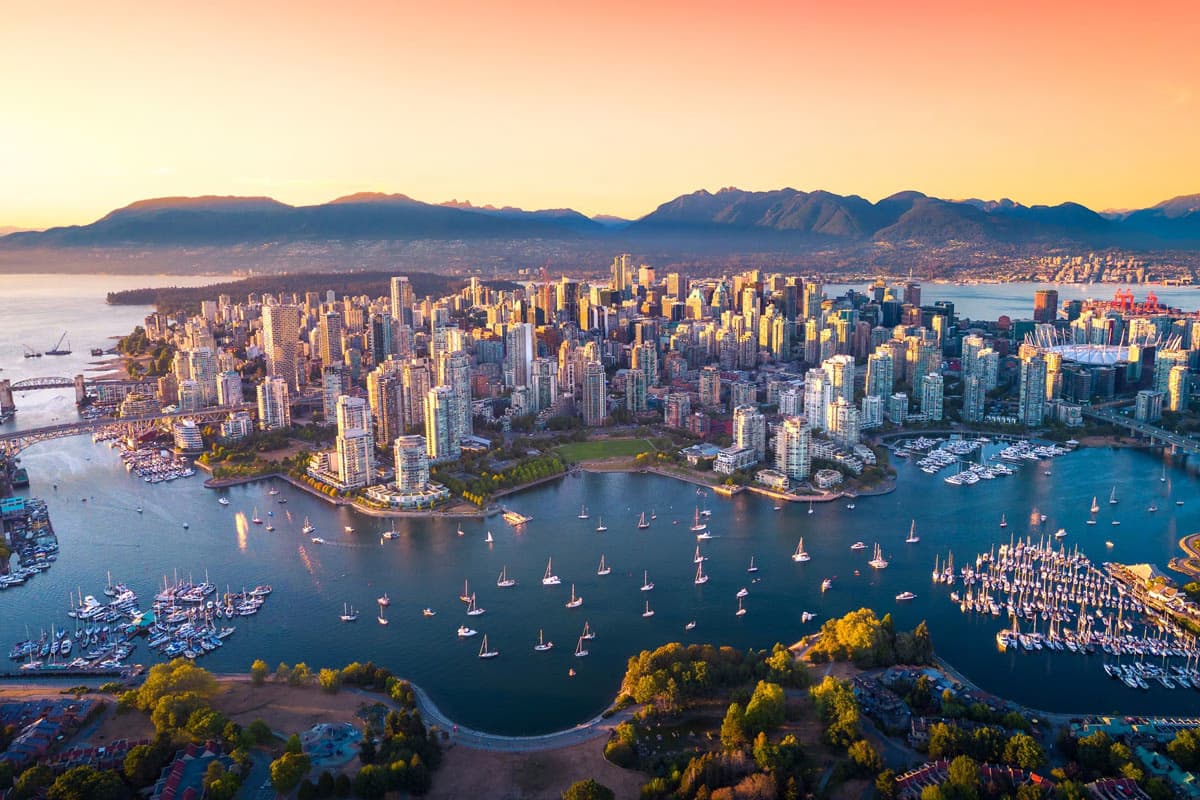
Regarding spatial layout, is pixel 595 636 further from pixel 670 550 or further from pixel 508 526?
pixel 508 526

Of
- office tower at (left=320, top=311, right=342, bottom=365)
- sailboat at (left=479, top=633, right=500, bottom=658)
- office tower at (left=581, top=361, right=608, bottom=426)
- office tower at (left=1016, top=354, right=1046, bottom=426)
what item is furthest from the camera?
office tower at (left=320, top=311, right=342, bottom=365)

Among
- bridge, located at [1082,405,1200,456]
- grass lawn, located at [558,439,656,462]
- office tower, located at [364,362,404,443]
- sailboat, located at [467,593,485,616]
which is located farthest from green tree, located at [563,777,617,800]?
bridge, located at [1082,405,1200,456]

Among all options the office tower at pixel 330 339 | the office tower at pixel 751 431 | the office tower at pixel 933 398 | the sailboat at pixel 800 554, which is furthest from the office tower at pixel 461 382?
the office tower at pixel 933 398

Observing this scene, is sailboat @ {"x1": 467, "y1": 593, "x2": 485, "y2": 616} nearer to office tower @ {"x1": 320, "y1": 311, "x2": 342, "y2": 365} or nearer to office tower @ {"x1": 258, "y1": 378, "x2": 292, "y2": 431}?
office tower @ {"x1": 258, "y1": 378, "x2": 292, "y2": 431}

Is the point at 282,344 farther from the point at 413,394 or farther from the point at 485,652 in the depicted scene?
the point at 485,652

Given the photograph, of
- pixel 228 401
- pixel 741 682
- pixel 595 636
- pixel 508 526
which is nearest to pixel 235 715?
pixel 595 636

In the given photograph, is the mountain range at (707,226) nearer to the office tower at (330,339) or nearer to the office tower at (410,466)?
the office tower at (330,339)

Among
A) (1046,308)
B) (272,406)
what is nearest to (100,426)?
(272,406)

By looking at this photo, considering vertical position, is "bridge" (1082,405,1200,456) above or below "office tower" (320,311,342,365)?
below
